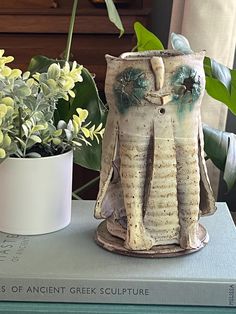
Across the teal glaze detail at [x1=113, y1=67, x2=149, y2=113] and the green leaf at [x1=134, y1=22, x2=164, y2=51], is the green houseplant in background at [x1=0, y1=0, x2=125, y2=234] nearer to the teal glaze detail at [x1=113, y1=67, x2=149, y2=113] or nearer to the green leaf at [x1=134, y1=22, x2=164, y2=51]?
the teal glaze detail at [x1=113, y1=67, x2=149, y2=113]

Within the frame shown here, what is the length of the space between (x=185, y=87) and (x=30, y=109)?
18 cm

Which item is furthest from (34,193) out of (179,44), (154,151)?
(179,44)

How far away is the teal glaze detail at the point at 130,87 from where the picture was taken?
731mm

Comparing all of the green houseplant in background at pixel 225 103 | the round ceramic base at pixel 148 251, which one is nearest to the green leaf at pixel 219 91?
the green houseplant in background at pixel 225 103

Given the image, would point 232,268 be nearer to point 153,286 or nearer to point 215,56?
point 153,286

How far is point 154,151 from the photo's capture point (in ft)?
2.44

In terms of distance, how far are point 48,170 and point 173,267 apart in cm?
19

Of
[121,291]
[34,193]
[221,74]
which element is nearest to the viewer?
[121,291]

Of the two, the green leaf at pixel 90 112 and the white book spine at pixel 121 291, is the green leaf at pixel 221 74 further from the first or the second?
the white book spine at pixel 121 291

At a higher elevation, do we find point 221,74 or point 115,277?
point 221,74

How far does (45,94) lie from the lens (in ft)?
2.60

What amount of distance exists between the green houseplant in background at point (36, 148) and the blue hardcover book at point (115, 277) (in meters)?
0.06

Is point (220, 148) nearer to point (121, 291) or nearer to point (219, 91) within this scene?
point (219, 91)

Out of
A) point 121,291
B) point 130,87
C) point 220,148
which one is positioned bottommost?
point 121,291
